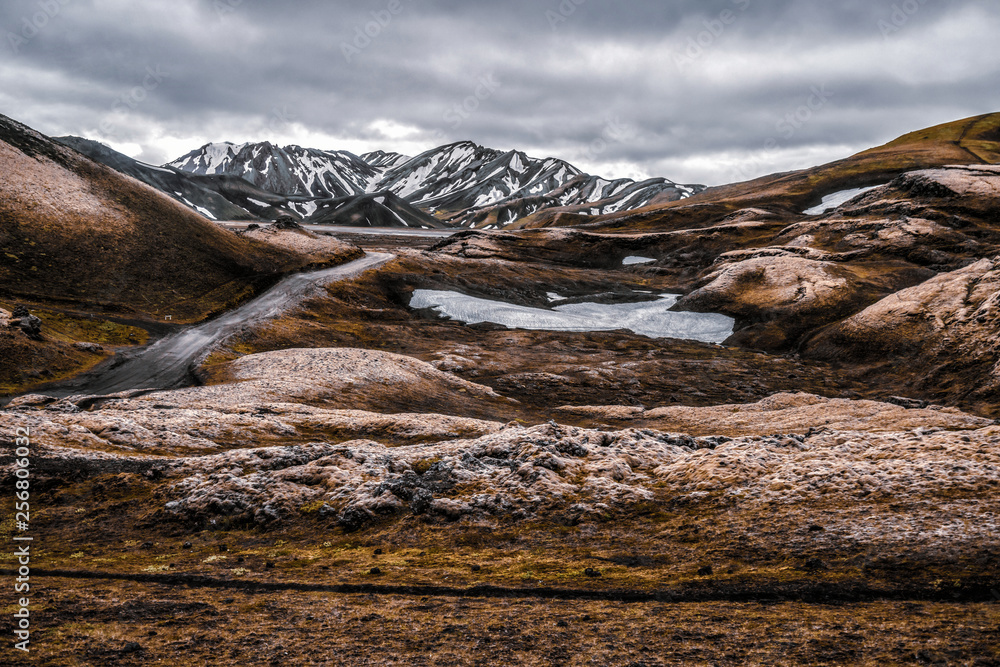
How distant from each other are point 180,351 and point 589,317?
63.3 metres

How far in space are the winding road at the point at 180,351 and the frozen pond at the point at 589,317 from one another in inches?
820

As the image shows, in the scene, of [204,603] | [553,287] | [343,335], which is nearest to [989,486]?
[204,603]

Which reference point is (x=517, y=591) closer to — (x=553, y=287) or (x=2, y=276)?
(x=2, y=276)

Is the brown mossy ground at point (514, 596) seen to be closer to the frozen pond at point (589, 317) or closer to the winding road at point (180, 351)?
the winding road at point (180, 351)

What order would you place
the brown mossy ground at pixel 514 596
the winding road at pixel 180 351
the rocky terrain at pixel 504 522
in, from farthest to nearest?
the winding road at pixel 180 351 → the rocky terrain at pixel 504 522 → the brown mossy ground at pixel 514 596

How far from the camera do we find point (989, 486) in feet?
57.9

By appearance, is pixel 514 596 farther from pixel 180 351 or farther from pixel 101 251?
pixel 101 251

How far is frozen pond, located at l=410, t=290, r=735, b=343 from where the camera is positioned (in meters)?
87.4

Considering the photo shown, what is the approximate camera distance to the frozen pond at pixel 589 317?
87438 millimetres

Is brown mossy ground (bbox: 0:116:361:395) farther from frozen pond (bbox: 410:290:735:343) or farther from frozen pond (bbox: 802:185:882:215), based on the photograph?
frozen pond (bbox: 802:185:882:215)

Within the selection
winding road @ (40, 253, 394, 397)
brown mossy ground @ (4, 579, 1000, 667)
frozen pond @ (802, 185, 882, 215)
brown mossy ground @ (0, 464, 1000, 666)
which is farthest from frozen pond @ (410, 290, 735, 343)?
frozen pond @ (802, 185, 882, 215)

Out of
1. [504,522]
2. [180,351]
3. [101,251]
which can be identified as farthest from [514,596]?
[101,251]

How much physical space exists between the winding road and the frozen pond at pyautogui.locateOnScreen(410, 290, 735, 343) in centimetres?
2082

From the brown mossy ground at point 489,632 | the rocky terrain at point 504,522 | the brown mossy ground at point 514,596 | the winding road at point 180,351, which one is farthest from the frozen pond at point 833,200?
the brown mossy ground at point 489,632
